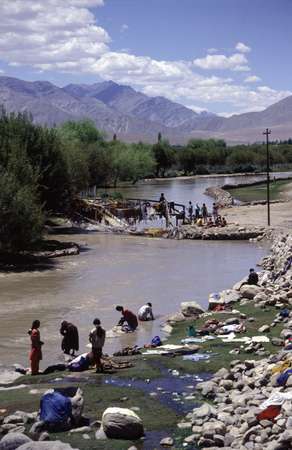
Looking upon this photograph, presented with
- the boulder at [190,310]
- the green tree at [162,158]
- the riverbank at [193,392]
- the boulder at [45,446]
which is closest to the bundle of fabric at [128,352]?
the riverbank at [193,392]

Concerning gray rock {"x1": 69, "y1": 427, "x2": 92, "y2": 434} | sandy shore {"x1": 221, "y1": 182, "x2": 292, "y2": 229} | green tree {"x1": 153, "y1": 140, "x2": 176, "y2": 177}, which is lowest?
gray rock {"x1": 69, "y1": 427, "x2": 92, "y2": 434}

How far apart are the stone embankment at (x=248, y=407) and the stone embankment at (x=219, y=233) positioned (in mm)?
29115

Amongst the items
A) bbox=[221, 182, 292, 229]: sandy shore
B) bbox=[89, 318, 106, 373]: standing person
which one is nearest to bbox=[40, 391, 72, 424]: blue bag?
bbox=[89, 318, 106, 373]: standing person

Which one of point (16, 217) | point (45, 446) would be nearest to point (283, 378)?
point (45, 446)

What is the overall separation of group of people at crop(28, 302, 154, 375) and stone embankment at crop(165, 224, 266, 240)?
24644 mm

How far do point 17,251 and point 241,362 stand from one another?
22.4 metres

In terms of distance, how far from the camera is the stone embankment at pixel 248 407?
36.1 feet

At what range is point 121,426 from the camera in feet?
40.0

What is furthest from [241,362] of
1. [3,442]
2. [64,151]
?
[64,151]

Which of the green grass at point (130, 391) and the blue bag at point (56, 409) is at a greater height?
the blue bag at point (56, 409)

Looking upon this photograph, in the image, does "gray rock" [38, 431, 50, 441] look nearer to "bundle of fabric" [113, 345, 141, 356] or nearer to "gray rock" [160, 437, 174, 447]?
"gray rock" [160, 437, 174, 447]

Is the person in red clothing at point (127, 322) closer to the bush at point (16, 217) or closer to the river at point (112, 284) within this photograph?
the river at point (112, 284)

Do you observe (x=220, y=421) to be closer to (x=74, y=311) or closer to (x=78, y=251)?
(x=74, y=311)

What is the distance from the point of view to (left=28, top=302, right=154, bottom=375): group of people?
16.4 meters
